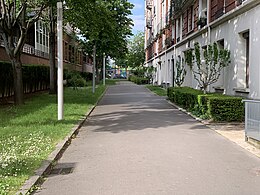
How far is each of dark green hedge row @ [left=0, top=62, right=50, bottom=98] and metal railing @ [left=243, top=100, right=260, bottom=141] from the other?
11.3 metres

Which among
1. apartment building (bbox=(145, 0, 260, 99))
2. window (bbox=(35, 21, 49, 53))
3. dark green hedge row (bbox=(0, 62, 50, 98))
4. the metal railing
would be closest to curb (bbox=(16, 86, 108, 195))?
the metal railing

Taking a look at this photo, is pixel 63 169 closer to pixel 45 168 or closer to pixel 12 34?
pixel 45 168

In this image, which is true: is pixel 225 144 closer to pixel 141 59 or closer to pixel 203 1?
pixel 203 1

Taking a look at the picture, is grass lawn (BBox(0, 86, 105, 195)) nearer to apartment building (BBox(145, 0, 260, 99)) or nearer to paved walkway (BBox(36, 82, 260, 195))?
paved walkway (BBox(36, 82, 260, 195))

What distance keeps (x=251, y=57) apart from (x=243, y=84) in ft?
5.26

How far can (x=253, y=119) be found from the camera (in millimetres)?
8828

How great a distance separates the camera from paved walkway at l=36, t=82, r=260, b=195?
5.63 m

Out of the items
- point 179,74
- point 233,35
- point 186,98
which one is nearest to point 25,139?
point 186,98

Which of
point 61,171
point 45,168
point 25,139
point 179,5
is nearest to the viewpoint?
point 45,168

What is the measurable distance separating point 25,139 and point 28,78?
14458mm

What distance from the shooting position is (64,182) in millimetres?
5980

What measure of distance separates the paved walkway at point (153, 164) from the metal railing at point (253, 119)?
0.46 meters

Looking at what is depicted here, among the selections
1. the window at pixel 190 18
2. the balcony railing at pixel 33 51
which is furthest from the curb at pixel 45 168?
the balcony railing at pixel 33 51

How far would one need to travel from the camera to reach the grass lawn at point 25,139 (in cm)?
594
